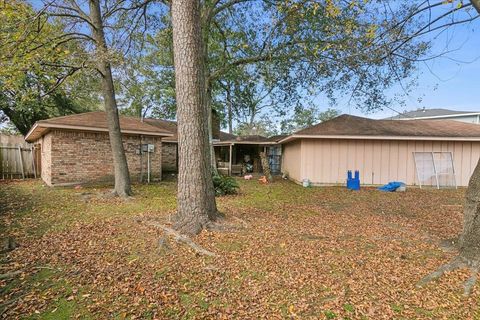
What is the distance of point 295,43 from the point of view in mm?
9195

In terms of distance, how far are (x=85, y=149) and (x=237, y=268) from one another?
32.4 ft

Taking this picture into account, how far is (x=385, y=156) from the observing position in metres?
12.2

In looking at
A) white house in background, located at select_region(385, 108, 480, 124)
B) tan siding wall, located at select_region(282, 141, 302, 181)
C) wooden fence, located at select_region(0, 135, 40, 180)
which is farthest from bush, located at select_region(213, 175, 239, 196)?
white house in background, located at select_region(385, 108, 480, 124)

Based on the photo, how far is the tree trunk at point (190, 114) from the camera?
471cm

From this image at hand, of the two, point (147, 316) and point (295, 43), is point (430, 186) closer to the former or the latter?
point (295, 43)

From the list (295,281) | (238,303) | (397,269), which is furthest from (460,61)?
(238,303)

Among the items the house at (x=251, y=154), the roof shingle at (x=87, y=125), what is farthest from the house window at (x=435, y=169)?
the roof shingle at (x=87, y=125)

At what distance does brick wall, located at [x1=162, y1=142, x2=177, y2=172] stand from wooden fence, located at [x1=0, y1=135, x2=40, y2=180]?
21.8 feet

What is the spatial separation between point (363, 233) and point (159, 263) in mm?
3727

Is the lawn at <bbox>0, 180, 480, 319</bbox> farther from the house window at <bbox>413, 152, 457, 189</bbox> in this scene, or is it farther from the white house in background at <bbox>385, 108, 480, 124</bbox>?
the white house in background at <bbox>385, 108, 480, 124</bbox>

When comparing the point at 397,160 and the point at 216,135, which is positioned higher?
the point at 216,135

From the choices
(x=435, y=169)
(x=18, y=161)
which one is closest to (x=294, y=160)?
(x=435, y=169)

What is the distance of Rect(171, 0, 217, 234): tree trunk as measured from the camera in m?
4.71

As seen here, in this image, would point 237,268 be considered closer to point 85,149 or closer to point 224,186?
point 224,186
